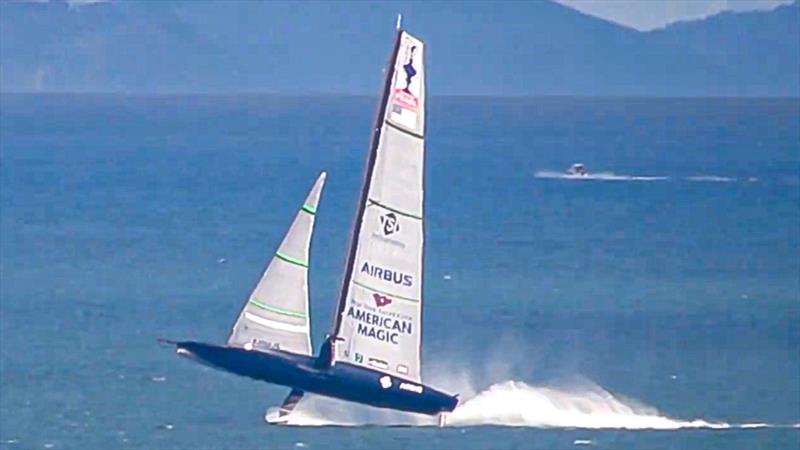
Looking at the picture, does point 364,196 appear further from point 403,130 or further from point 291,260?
point 291,260

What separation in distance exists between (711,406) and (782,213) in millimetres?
91109

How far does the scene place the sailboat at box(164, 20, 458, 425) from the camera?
84.4ft

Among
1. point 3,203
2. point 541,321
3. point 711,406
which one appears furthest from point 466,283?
point 3,203

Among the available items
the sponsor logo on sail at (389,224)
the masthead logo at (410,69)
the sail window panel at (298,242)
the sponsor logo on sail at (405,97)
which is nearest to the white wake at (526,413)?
the sail window panel at (298,242)

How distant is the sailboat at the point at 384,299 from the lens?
2573 cm

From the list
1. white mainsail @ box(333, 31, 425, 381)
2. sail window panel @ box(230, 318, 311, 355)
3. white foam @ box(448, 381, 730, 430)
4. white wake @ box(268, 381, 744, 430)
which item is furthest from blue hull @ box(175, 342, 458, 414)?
white foam @ box(448, 381, 730, 430)

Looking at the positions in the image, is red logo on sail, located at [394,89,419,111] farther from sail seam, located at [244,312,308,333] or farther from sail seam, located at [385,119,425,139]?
sail seam, located at [244,312,308,333]

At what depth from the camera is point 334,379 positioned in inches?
1011

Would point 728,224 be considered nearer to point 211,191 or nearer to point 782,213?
point 782,213

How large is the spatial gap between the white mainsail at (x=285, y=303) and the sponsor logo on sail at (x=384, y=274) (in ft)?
4.40

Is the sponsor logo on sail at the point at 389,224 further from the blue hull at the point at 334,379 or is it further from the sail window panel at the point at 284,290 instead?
the sail window panel at the point at 284,290

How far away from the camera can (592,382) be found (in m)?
78.8

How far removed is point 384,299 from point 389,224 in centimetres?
76

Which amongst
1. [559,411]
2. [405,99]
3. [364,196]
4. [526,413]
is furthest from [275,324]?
[559,411]
